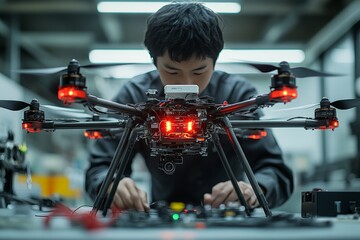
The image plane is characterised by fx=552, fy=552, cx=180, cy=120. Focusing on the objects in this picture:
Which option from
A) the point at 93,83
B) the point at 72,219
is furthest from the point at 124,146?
the point at 93,83

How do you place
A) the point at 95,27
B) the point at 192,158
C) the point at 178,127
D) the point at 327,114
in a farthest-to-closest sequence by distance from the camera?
the point at 95,27 < the point at 192,158 < the point at 327,114 < the point at 178,127

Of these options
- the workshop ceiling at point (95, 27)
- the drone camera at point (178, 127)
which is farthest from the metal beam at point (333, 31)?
the drone camera at point (178, 127)

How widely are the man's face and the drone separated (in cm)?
19

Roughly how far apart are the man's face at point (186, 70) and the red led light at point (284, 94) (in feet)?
1.66

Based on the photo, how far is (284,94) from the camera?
3.16 ft

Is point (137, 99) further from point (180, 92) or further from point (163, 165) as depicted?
point (180, 92)

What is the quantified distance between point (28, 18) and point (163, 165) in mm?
6284

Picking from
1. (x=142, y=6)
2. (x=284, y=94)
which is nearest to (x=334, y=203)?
(x=284, y=94)

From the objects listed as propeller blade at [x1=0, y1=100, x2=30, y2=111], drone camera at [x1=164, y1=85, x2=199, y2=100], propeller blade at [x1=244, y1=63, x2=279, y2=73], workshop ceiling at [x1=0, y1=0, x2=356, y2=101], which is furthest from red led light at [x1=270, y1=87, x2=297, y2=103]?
workshop ceiling at [x1=0, y1=0, x2=356, y2=101]

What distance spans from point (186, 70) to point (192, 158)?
60cm

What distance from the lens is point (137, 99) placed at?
79.7 inches

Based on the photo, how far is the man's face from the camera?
57.4 inches

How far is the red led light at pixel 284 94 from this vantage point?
0.97 m

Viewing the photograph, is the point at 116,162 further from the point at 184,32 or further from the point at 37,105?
the point at 184,32
